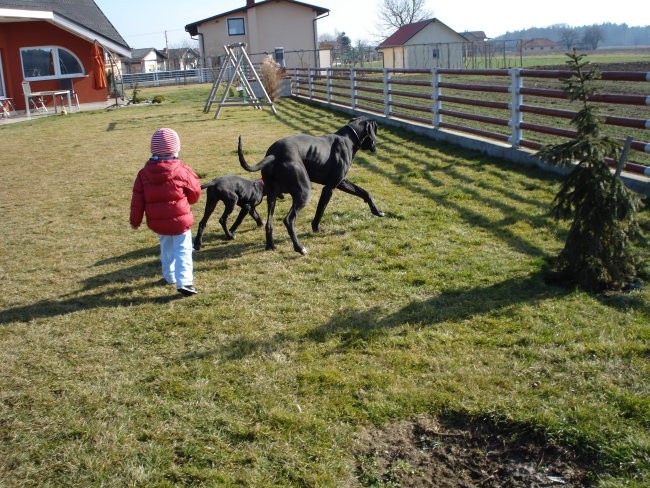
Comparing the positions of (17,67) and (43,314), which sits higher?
(17,67)

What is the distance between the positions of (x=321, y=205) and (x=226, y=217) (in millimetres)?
1010

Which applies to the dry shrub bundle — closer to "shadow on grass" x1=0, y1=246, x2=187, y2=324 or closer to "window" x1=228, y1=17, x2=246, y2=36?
"shadow on grass" x1=0, y1=246, x2=187, y2=324

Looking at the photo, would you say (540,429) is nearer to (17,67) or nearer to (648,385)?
(648,385)

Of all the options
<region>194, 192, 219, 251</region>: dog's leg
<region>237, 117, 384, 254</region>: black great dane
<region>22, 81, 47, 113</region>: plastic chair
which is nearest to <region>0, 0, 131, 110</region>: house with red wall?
<region>22, 81, 47, 113</region>: plastic chair

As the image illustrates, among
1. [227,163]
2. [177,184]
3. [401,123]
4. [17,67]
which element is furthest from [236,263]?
[17,67]

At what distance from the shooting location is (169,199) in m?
5.34

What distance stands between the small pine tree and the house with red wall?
77.9 ft

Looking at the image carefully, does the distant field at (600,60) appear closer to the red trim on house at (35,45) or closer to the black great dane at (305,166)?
the red trim on house at (35,45)

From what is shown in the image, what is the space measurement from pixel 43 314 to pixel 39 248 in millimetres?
2166

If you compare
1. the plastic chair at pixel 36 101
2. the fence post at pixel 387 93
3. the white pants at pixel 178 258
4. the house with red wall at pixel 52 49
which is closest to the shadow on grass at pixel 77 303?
the white pants at pixel 178 258

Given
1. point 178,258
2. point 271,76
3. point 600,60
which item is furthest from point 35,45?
point 600,60

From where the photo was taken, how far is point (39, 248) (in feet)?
23.4

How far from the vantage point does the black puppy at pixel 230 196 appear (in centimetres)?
660

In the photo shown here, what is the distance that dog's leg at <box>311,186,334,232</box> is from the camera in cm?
685
